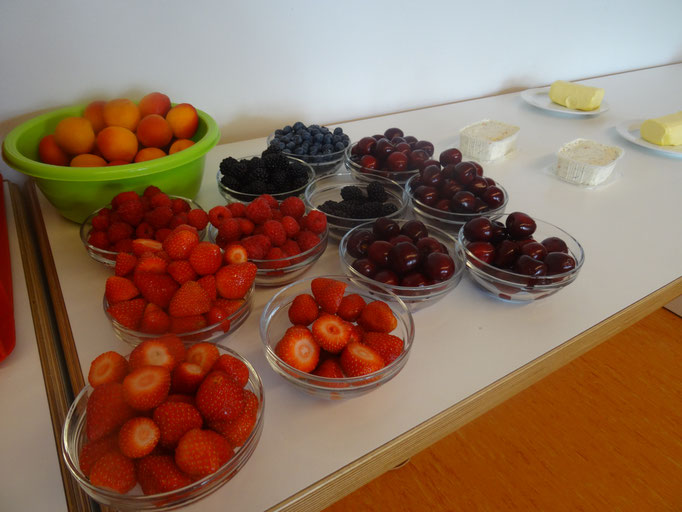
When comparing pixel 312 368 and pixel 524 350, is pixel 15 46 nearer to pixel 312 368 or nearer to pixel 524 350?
pixel 312 368

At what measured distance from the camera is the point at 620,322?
2.43 ft

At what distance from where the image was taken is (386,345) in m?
0.56

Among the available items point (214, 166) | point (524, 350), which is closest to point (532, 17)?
point (214, 166)

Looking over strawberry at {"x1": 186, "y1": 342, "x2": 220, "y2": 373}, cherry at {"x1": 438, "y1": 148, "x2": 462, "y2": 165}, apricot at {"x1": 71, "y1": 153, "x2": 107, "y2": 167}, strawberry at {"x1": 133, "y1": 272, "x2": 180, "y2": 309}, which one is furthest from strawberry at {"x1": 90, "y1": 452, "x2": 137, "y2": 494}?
cherry at {"x1": 438, "y1": 148, "x2": 462, "y2": 165}

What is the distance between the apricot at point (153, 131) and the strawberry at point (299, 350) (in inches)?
21.2

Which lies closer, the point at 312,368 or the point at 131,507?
the point at 131,507

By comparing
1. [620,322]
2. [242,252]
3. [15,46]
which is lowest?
[620,322]

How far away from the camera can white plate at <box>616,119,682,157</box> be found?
1.27 metres

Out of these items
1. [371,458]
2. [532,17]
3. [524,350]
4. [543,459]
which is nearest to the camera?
[371,458]

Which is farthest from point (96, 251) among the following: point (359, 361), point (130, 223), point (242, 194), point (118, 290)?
point (359, 361)

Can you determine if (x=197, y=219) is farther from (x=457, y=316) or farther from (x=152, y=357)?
(x=457, y=316)

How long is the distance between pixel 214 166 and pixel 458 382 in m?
0.80

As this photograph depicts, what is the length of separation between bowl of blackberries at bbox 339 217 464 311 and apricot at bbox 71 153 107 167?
0.47 m

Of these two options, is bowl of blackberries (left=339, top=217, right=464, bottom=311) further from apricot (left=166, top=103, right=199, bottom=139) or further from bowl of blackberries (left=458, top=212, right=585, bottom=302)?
apricot (left=166, top=103, right=199, bottom=139)
